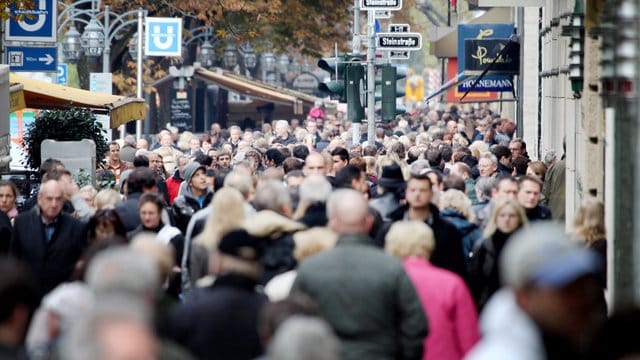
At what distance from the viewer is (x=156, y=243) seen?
26.9 feet

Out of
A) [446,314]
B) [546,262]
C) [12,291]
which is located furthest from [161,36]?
[546,262]

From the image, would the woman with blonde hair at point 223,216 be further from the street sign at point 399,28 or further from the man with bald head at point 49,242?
the street sign at point 399,28

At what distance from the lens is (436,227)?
434 inches

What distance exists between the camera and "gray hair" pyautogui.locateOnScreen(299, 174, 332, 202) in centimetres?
1125

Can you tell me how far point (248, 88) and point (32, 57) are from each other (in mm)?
25415

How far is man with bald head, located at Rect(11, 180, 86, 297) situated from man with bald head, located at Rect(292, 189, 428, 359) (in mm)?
3925

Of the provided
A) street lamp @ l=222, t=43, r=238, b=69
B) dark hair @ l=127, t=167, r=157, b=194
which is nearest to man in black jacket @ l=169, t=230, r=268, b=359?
dark hair @ l=127, t=167, r=157, b=194

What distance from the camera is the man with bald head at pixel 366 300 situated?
811 cm

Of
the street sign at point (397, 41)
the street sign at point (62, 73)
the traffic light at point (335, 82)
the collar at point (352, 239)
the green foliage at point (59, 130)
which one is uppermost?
the street sign at point (62, 73)

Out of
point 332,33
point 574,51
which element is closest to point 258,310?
point 574,51

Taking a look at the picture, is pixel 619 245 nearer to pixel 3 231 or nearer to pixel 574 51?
pixel 3 231

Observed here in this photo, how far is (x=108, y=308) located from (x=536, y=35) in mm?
27098

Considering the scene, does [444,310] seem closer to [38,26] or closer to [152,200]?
[152,200]

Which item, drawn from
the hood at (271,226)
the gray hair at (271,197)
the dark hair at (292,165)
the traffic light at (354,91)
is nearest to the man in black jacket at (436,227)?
the gray hair at (271,197)
